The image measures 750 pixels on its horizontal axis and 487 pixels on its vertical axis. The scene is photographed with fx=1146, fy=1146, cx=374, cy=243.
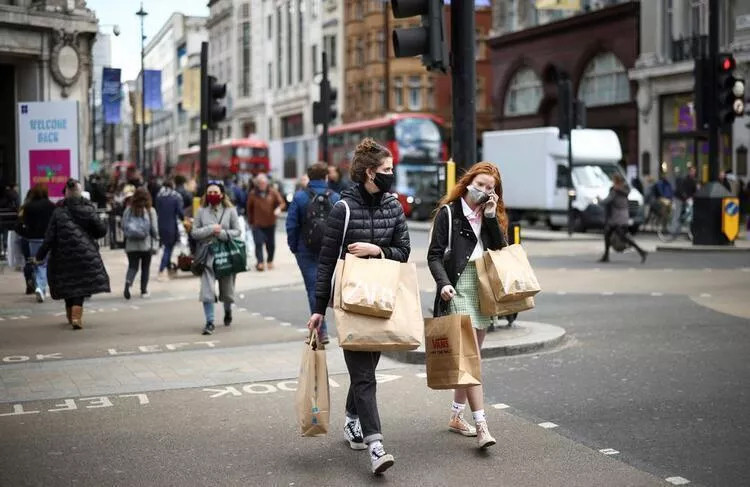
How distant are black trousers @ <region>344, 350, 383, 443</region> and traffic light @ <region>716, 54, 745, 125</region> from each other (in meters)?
17.0

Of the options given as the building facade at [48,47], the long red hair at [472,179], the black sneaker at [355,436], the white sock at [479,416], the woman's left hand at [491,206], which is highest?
the building facade at [48,47]

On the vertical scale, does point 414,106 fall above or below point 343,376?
above

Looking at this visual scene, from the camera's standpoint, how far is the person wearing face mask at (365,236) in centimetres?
622

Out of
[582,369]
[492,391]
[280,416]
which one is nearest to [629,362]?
[582,369]

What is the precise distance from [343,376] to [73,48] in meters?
20.8

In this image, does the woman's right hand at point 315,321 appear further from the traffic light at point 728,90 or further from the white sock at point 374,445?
the traffic light at point 728,90

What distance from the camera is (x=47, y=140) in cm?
2103

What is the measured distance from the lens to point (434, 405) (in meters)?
8.09

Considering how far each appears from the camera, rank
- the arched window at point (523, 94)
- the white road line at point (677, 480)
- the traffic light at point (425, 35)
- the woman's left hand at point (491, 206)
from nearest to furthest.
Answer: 1. the white road line at point (677, 480)
2. the woman's left hand at point (491, 206)
3. the traffic light at point (425, 35)
4. the arched window at point (523, 94)

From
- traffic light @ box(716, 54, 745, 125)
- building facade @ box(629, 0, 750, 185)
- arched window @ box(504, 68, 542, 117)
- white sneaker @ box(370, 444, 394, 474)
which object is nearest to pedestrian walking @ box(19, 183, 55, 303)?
white sneaker @ box(370, 444, 394, 474)

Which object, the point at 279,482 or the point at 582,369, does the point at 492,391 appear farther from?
the point at 279,482

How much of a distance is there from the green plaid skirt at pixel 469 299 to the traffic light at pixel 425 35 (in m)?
3.71

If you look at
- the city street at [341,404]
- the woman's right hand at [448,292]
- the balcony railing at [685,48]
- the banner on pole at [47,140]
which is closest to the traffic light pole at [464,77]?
the city street at [341,404]

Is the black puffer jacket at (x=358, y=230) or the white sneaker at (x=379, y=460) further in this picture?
the black puffer jacket at (x=358, y=230)
